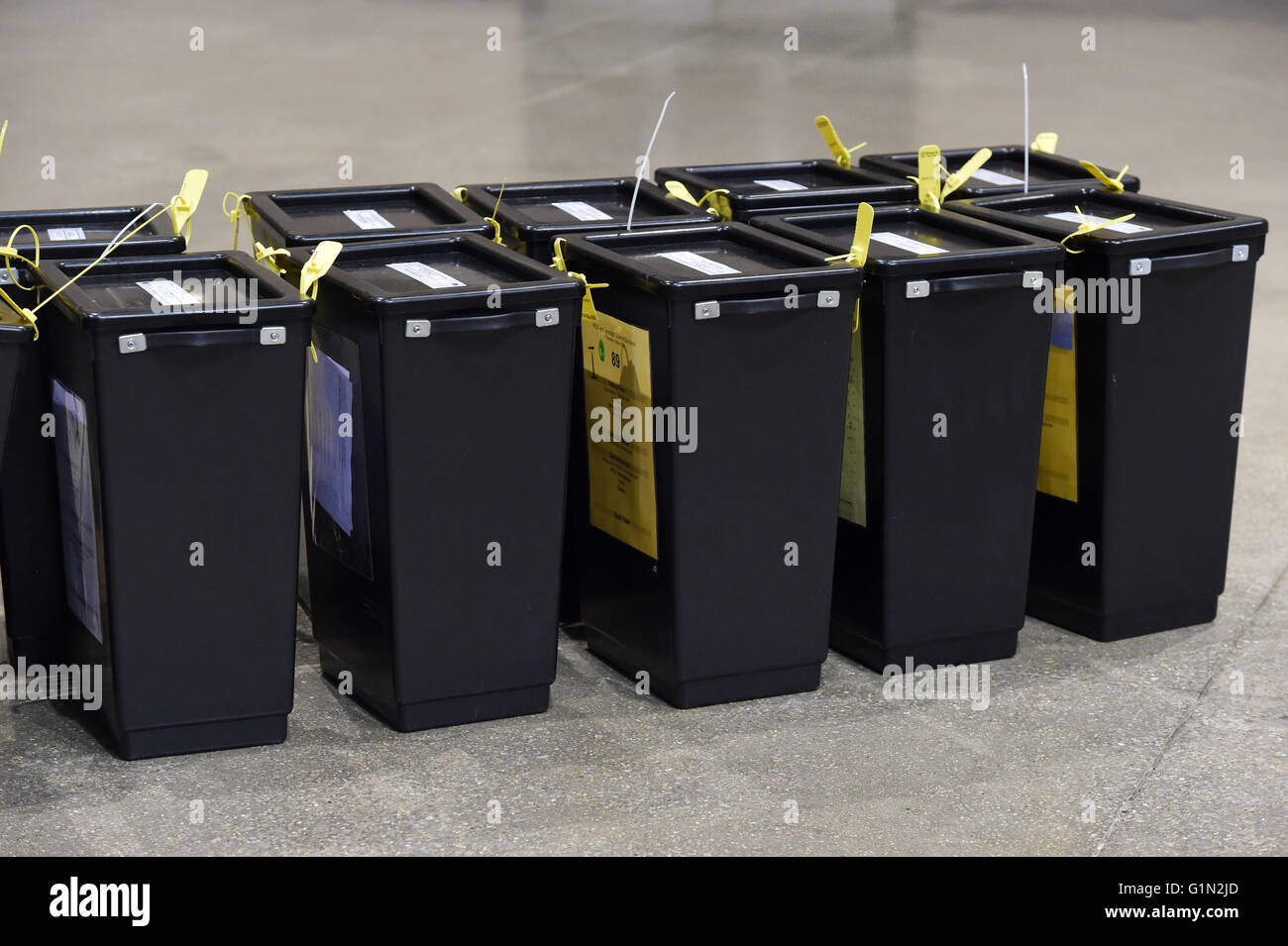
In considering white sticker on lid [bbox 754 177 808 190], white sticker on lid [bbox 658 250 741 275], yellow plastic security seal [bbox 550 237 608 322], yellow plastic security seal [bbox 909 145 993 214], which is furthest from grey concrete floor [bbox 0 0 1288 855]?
white sticker on lid [bbox 754 177 808 190]

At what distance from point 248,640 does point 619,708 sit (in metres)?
0.75

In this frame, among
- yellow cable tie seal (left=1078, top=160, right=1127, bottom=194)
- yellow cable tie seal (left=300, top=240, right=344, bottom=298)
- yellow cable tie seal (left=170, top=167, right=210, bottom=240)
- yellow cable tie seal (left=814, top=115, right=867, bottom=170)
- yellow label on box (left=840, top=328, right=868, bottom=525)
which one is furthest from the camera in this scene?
yellow cable tie seal (left=814, top=115, right=867, bottom=170)

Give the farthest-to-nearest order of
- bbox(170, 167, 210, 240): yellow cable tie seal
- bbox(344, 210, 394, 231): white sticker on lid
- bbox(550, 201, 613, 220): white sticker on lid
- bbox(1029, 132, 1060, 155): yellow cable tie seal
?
bbox(1029, 132, 1060, 155): yellow cable tie seal
bbox(550, 201, 613, 220): white sticker on lid
bbox(344, 210, 394, 231): white sticker on lid
bbox(170, 167, 210, 240): yellow cable tie seal

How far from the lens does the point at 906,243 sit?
347 cm

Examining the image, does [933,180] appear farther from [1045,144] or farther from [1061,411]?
[1045,144]

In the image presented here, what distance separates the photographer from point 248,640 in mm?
3070

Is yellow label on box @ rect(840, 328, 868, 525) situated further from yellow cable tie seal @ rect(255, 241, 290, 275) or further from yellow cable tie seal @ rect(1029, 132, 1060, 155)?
yellow cable tie seal @ rect(1029, 132, 1060, 155)

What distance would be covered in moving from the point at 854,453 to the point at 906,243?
0.44m

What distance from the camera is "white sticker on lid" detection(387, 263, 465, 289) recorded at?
10.2ft

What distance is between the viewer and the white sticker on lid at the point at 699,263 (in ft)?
10.5

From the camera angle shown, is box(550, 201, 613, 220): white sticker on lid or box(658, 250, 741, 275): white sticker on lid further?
box(550, 201, 613, 220): white sticker on lid

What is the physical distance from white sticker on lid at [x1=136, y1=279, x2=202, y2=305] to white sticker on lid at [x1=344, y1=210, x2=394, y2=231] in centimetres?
54

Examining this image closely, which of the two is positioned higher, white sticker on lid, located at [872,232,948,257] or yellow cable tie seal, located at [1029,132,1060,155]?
yellow cable tie seal, located at [1029,132,1060,155]

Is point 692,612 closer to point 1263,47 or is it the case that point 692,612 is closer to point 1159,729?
point 1159,729
